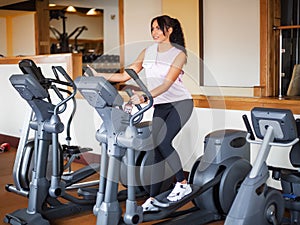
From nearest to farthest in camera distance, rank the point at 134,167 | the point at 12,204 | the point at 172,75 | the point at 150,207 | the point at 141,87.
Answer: the point at 141,87
the point at 134,167
the point at 172,75
the point at 150,207
the point at 12,204

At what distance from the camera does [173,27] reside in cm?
337

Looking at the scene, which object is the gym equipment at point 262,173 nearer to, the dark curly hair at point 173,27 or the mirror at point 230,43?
the dark curly hair at point 173,27

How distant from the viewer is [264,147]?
2.75 meters

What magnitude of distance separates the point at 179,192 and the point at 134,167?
1.80 ft

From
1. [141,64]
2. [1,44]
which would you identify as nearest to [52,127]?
[141,64]

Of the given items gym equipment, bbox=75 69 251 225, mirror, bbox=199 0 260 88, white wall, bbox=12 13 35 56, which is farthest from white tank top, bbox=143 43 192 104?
white wall, bbox=12 13 35 56

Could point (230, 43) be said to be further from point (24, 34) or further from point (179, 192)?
point (24, 34)

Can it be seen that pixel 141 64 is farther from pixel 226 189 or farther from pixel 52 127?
pixel 226 189

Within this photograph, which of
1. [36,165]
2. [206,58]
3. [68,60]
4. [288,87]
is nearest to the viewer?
[36,165]

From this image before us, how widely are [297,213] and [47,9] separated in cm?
789

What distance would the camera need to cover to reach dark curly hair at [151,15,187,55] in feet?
10.9

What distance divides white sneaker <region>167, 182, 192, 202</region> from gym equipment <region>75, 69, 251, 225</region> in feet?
0.15

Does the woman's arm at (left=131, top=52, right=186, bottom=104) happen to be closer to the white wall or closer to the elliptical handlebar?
the elliptical handlebar

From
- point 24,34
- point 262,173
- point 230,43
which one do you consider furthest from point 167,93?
point 24,34
